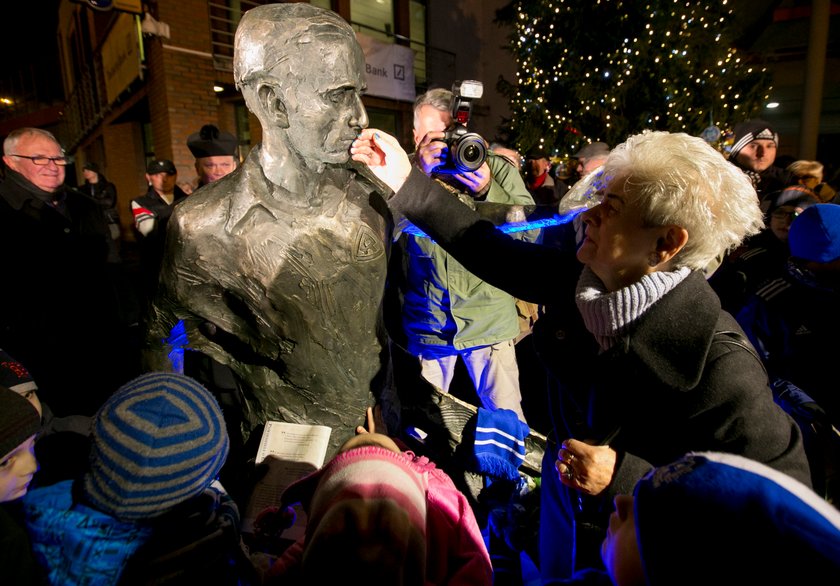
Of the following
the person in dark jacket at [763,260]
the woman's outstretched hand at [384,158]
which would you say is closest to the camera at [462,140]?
the woman's outstretched hand at [384,158]

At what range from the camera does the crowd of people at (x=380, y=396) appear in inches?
26.4

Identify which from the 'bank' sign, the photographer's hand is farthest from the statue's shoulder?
the 'bank' sign

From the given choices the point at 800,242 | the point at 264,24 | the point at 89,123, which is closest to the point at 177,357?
the point at 264,24

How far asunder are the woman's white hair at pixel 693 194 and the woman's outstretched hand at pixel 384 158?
2.29ft

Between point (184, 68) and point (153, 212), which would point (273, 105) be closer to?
point (153, 212)

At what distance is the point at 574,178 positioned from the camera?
647cm

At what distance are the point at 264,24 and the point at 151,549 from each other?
4.16ft

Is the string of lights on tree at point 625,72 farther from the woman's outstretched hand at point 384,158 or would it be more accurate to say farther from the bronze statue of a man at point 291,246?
the bronze statue of a man at point 291,246

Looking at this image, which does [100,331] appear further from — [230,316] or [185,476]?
[185,476]

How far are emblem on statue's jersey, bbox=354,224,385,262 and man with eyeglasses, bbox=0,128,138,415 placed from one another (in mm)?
2980

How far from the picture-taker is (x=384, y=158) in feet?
4.80

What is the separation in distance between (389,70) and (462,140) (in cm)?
A: 972

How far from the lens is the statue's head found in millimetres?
1123

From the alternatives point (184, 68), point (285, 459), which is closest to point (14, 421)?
point (285, 459)
